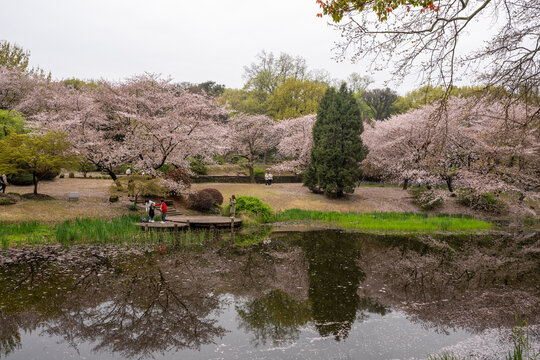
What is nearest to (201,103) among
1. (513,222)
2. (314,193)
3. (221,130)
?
(221,130)

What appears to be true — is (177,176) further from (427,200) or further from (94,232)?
(427,200)

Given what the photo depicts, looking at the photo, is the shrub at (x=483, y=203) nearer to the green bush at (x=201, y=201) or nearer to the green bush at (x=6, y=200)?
the green bush at (x=201, y=201)

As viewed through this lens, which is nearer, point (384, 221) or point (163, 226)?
point (163, 226)

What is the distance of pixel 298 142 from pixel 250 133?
4459mm

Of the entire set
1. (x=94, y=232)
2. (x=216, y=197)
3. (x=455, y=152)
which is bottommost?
(x=94, y=232)

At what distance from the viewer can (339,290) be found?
8977mm

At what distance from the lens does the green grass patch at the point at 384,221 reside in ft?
59.2

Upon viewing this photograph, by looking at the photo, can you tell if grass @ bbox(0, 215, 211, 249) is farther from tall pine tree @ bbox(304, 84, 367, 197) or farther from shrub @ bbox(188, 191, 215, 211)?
tall pine tree @ bbox(304, 84, 367, 197)

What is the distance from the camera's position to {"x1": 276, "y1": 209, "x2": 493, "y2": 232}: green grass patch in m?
18.0

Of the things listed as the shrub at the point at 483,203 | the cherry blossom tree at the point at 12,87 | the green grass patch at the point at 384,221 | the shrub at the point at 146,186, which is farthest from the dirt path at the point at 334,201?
the cherry blossom tree at the point at 12,87

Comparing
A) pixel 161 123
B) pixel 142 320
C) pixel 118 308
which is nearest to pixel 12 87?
pixel 161 123

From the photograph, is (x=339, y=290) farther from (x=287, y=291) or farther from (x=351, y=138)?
(x=351, y=138)

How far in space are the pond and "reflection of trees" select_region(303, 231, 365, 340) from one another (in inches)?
1.7

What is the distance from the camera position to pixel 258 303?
7969mm
